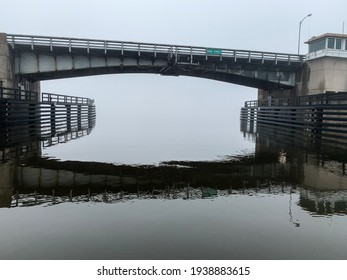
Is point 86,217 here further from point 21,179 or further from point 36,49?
point 36,49

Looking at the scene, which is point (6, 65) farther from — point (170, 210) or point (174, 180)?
point (170, 210)

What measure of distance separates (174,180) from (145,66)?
29.0 m

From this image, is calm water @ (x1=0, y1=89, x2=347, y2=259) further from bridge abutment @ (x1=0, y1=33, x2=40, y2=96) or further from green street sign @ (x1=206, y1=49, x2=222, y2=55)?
green street sign @ (x1=206, y1=49, x2=222, y2=55)

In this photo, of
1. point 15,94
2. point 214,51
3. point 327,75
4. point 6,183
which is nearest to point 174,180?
point 6,183

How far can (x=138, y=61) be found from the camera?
34719 mm

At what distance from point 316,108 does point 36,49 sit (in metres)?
25.8

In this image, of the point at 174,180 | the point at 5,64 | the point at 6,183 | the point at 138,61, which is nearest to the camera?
the point at 6,183

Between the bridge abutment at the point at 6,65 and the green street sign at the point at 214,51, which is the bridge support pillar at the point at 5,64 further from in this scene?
the green street sign at the point at 214,51

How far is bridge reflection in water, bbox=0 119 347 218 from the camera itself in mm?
6469

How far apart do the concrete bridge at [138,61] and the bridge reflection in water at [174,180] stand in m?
22.1

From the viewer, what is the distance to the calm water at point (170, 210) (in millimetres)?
4059

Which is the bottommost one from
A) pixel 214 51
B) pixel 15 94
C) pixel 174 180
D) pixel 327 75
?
pixel 174 180

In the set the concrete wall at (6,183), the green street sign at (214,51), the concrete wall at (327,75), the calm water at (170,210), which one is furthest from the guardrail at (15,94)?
the concrete wall at (327,75)

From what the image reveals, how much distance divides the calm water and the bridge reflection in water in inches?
0.9
